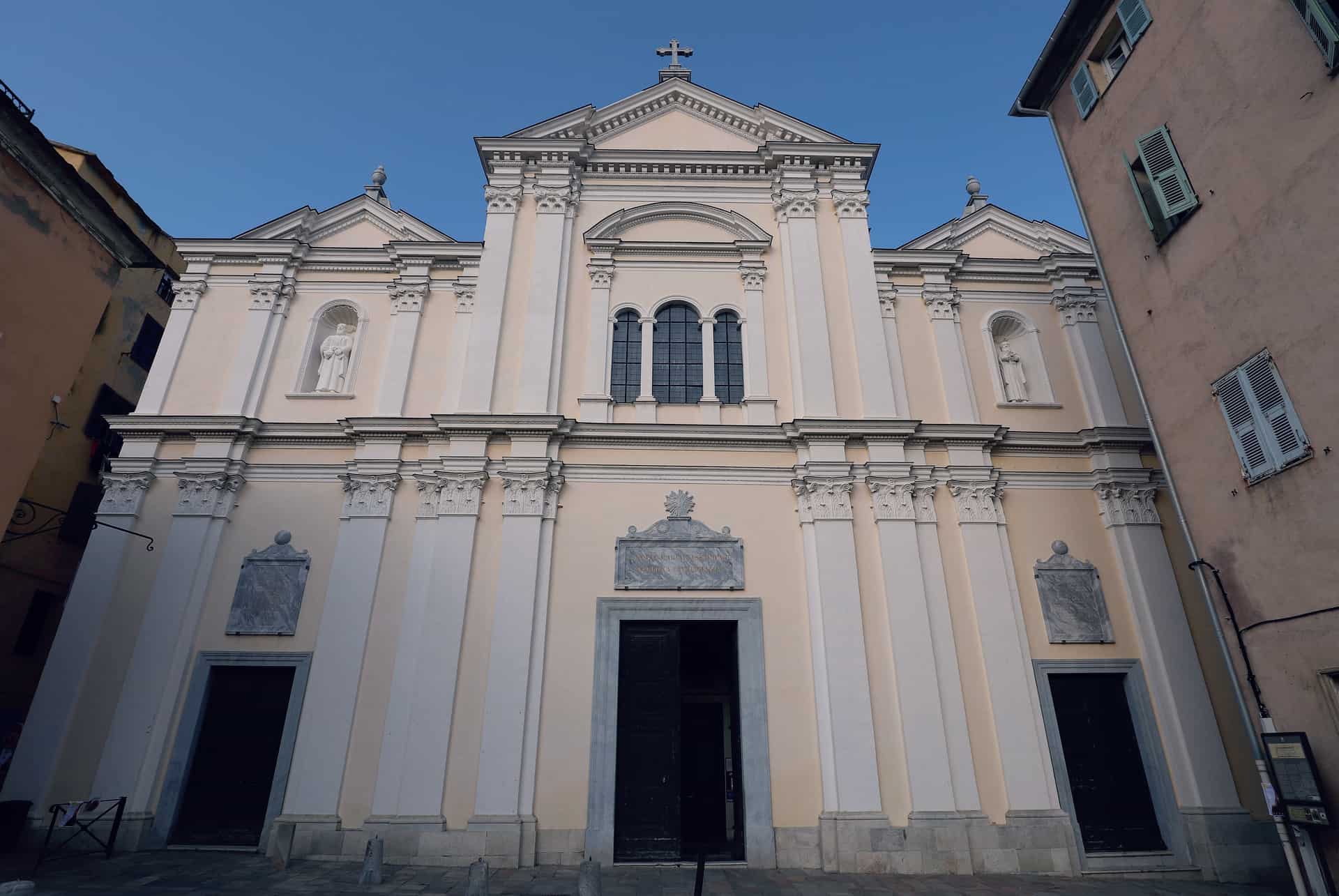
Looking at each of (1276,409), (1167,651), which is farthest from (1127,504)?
(1276,409)

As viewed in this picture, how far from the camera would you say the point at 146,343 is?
18.5 metres

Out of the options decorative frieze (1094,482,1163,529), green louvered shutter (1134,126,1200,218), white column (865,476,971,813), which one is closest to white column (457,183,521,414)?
white column (865,476,971,813)

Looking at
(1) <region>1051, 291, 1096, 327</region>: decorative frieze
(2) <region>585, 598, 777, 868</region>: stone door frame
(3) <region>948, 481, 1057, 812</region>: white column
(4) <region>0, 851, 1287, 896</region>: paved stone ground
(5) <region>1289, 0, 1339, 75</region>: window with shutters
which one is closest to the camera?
(5) <region>1289, 0, 1339, 75</region>: window with shutters

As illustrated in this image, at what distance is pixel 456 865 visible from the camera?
33.2ft

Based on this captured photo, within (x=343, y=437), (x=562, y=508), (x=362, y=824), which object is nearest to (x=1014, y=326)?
(x=562, y=508)

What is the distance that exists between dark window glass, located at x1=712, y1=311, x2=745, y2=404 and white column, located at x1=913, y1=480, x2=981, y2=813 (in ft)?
13.1

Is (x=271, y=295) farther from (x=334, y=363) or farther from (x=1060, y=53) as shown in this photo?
(x=1060, y=53)

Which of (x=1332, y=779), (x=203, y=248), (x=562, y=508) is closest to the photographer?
→ (x=1332, y=779)

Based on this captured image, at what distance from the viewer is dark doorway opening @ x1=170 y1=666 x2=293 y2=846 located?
1104 centimetres

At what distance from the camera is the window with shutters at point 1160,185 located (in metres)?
9.56

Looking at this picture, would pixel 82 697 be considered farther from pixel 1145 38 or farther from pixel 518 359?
pixel 1145 38

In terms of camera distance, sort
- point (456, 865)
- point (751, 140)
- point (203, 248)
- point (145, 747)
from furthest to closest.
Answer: point (751, 140) → point (203, 248) → point (145, 747) → point (456, 865)

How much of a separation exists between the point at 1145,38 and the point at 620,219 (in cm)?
977

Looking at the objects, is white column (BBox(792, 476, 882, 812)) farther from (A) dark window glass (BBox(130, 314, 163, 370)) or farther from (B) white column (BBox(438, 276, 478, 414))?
(A) dark window glass (BBox(130, 314, 163, 370))
